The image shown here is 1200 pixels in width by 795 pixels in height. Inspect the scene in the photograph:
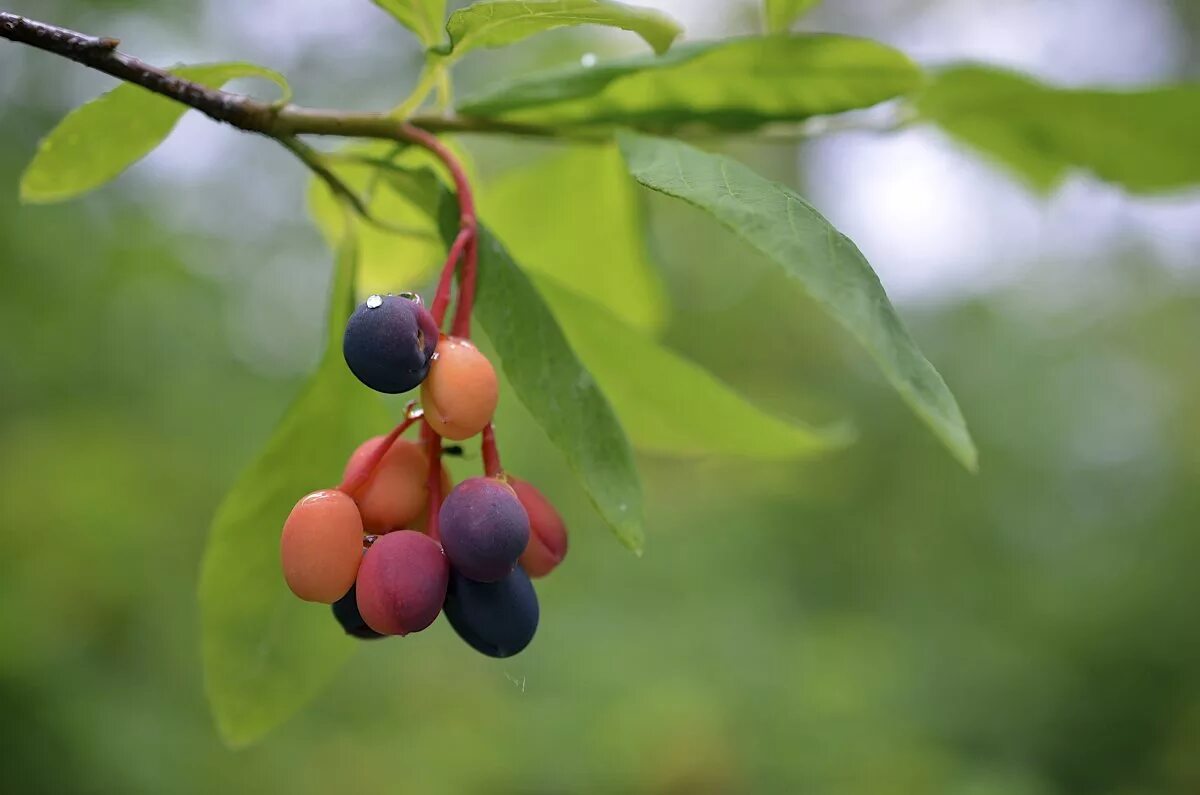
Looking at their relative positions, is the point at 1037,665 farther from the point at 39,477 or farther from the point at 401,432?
the point at 401,432

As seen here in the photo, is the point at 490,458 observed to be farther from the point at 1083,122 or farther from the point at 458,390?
the point at 1083,122

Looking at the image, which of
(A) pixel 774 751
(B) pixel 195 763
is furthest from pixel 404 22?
(A) pixel 774 751

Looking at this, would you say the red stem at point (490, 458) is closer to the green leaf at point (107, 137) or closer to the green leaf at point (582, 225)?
the green leaf at point (107, 137)

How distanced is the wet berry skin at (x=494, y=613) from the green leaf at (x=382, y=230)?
0.33m

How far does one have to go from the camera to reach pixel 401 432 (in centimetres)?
60

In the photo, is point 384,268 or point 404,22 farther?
point 384,268

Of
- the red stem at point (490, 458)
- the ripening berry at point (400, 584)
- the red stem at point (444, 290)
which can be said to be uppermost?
the red stem at point (444, 290)

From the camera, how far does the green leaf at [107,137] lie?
704mm

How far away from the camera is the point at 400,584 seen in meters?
0.55

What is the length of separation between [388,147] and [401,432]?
17.3 inches

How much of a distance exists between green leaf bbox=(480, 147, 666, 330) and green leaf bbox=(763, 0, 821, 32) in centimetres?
29

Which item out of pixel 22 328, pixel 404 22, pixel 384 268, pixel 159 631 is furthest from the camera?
pixel 159 631

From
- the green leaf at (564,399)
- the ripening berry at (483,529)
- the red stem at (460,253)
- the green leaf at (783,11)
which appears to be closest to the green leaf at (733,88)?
the green leaf at (783,11)

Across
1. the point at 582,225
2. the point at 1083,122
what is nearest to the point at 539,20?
the point at 582,225
